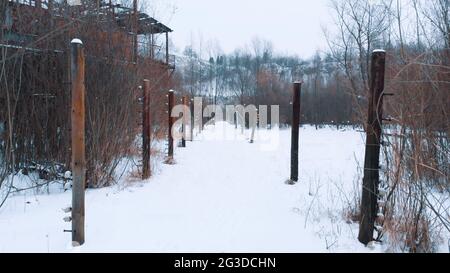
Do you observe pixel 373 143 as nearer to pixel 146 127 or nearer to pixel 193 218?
pixel 193 218

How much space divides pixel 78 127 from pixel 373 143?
8.86 feet

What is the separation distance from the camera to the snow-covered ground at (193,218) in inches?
140

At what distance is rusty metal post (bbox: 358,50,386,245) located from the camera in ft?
10.8

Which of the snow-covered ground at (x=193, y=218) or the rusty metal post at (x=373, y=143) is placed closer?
the rusty metal post at (x=373, y=143)

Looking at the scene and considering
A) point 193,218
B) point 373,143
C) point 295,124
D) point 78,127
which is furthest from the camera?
point 295,124

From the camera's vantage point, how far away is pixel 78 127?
10.4ft

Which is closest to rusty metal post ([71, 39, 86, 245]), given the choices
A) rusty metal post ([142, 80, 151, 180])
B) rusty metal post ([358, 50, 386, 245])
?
rusty metal post ([358, 50, 386, 245])

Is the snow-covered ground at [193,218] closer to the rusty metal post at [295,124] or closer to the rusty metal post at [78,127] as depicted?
the rusty metal post at [295,124]

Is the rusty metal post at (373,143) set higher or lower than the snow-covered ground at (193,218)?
higher

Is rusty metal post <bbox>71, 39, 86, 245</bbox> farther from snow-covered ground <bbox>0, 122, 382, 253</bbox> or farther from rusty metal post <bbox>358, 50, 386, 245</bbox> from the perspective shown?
rusty metal post <bbox>358, 50, 386, 245</bbox>

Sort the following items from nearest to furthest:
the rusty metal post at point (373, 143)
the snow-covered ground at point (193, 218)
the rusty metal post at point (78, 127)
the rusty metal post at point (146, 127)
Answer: the rusty metal post at point (78, 127) → the rusty metal post at point (373, 143) → the snow-covered ground at point (193, 218) → the rusty metal post at point (146, 127)

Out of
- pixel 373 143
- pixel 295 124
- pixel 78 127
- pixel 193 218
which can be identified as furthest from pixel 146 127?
pixel 373 143

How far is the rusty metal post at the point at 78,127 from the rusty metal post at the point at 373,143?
2.63 metres

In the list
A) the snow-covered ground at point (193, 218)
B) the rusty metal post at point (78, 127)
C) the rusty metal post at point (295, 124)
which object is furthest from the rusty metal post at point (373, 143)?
the rusty metal post at point (295, 124)
